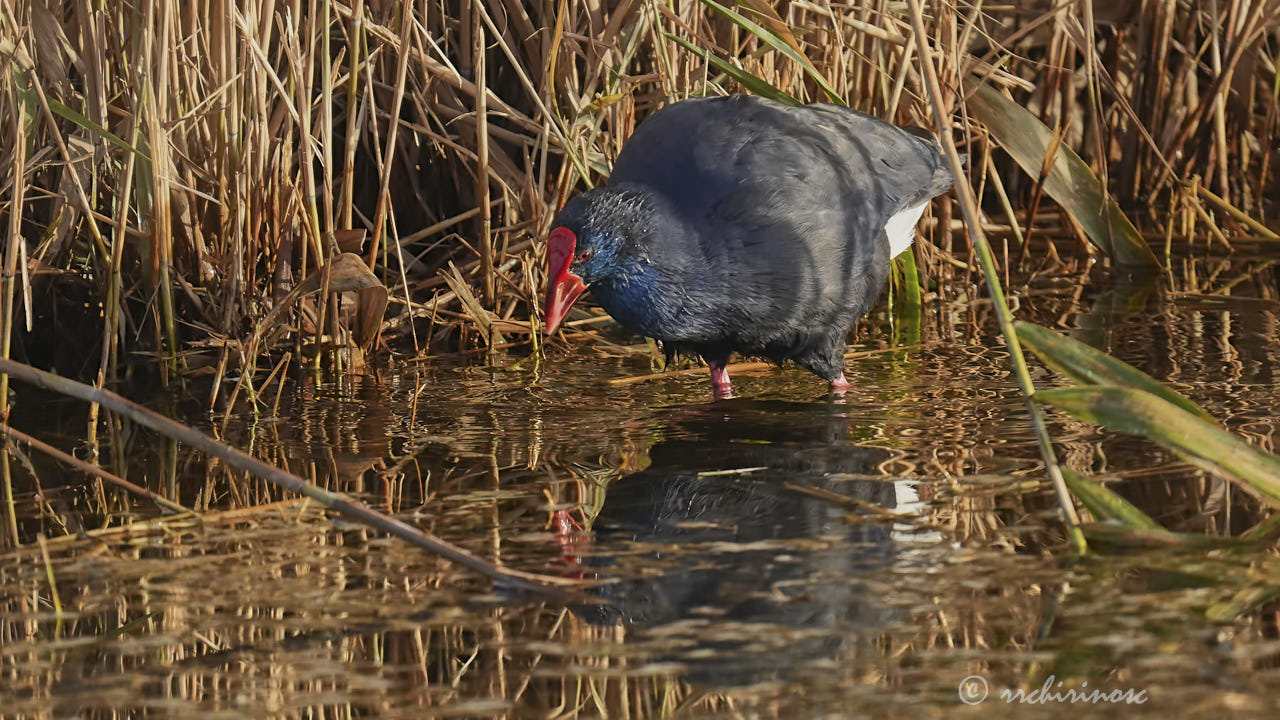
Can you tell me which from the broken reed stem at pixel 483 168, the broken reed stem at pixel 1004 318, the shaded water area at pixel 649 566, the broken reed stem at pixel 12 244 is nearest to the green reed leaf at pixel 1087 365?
the broken reed stem at pixel 1004 318

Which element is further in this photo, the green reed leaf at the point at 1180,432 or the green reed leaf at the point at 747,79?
the green reed leaf at the point at 747,79

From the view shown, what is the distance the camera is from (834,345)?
2975 millimetres

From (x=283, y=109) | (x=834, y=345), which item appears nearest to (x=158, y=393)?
(x=283, y=109)

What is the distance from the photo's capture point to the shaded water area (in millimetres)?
1617

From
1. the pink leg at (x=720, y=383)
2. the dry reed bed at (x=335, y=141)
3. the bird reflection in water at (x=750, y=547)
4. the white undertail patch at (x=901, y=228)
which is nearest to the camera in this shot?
the bird reflection in water at (x=750, y=547)

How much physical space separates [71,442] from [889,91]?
2.02 meters

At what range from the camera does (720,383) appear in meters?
3.10

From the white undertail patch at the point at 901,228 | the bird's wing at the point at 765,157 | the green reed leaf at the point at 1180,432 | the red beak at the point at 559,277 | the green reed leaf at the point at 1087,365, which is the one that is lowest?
the green reed leaf at the point at 1180,432

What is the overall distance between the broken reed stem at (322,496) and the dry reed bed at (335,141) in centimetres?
81

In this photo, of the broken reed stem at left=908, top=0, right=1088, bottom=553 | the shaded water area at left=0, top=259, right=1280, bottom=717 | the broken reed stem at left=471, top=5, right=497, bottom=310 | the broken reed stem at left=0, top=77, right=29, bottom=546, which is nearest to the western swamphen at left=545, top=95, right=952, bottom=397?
the shaded water area at left=0, top=259, right=1280, bottom=717

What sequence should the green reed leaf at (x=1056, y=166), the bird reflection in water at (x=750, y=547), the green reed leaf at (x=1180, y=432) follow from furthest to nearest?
the green reed leaf at (x=1056, y=166) → the green reed leaf at (x=1180, y=432) → the bird reflection in water at (x=750, y=547)

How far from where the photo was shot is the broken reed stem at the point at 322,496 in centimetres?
181

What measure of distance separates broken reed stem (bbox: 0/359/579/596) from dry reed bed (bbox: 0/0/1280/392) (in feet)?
2.65

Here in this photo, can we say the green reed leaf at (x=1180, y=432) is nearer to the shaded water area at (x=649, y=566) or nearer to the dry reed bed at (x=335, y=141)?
the shaded water area at (x=649, y=566)
